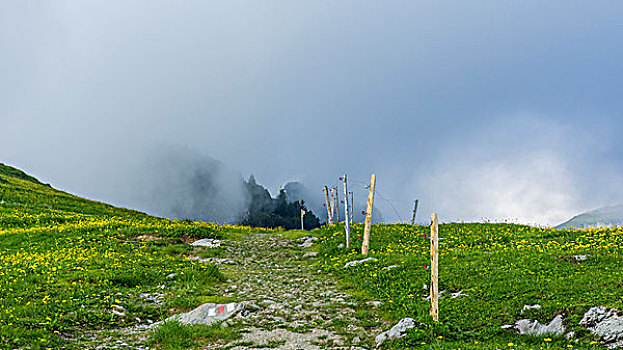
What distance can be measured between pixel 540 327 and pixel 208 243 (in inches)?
895

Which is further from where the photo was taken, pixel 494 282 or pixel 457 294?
pixel 494 282

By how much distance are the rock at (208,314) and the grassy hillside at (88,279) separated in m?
1.05

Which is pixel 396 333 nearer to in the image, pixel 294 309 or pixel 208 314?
pixel 294 309

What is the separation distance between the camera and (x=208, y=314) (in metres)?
14.7

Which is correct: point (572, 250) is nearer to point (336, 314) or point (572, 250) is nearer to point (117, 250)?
point (336, 314)

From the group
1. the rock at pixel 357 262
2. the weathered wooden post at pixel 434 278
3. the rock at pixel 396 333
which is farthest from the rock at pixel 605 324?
the rock at pixel 357 262

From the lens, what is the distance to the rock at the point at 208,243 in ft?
96.4

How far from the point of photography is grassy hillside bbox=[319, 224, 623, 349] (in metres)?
11.8

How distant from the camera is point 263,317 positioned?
14781mm

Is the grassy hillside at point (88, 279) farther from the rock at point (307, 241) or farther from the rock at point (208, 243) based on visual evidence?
the rock at point (307, 241)

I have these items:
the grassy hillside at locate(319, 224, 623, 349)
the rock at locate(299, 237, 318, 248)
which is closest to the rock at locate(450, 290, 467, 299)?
the grassy hillside at locate(319, 224, 623, 349)

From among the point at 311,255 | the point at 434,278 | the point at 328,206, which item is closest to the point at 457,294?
the point at 434,278

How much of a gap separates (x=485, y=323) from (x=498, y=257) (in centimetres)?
772

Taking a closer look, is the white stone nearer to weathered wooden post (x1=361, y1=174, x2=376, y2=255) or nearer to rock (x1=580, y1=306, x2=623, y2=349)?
weathered wooden post (x1=361, y1=174, x2=376, y2=255)
